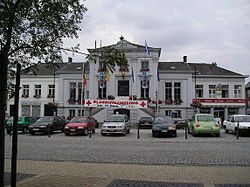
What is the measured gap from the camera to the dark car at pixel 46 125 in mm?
28406

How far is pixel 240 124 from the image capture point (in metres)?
26.0

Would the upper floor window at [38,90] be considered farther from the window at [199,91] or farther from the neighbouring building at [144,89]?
the window at [199,91]

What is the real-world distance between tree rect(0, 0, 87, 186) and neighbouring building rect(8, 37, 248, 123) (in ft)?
136

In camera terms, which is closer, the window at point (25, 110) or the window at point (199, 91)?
the window at point (199, 91)

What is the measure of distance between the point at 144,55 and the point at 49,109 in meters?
17.2

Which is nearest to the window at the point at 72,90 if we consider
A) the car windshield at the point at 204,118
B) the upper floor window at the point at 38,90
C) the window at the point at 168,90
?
the upper floor window at the point at 38,90

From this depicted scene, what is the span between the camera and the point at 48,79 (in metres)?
64.1

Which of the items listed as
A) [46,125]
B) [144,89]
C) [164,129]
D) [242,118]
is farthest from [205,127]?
[144,89]

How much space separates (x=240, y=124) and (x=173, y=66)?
35249 mm

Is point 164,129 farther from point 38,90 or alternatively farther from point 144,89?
point 38,90

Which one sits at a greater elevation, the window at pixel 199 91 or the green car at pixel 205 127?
the window at pixel 199 91

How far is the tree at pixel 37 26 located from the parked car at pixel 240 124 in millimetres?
20286

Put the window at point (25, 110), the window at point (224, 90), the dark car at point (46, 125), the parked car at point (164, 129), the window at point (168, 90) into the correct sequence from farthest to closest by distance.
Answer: the window at point (25, 110)
the window at point (224, 90)
the window at point (168, 90)
the dark car at point (46, 125)
the parked car at point (164, 129)

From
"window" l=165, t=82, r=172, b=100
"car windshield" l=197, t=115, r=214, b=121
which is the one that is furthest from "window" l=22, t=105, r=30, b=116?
"car windshield" l=197, t=115, r=214, b=121
